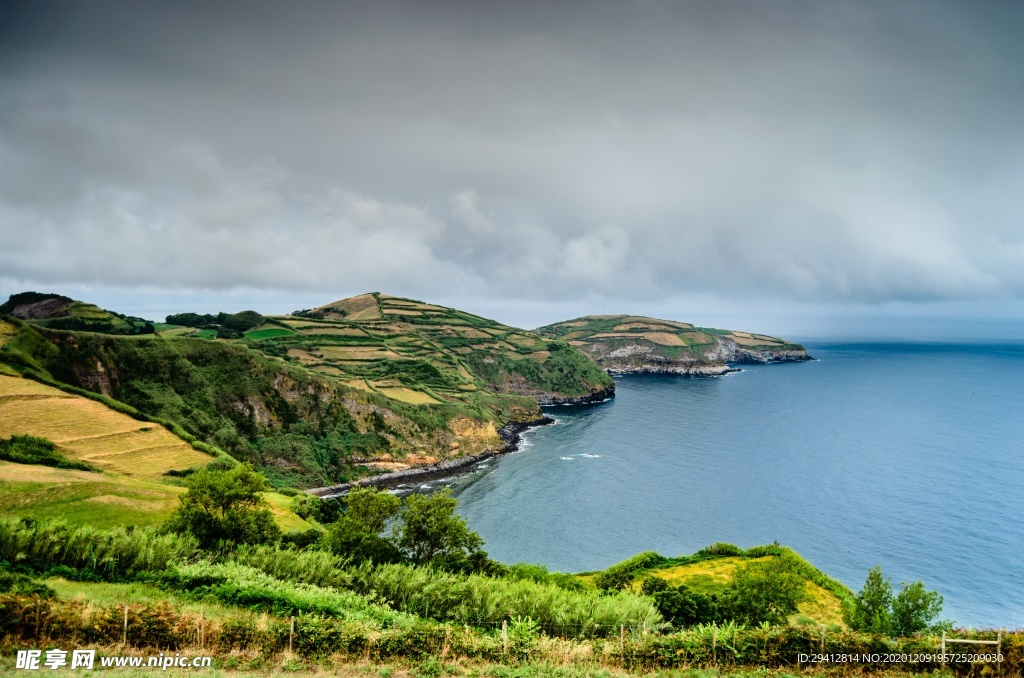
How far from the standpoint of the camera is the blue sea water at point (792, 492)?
59.8m

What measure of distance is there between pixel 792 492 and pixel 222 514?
269 ft

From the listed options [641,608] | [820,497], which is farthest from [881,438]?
[641,608]

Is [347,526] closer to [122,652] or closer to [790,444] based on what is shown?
[122,652]

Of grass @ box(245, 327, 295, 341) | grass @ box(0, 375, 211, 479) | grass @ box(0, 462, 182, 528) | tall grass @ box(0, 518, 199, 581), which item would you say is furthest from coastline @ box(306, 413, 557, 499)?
grass @ box(245, 327, 295, 341)

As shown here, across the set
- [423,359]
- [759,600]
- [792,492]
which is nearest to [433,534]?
[759,600]

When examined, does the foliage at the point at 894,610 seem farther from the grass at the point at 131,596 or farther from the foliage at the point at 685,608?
the grass at the point at 131,596

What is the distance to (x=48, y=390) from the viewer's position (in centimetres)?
6353

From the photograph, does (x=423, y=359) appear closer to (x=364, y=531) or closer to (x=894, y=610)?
(x=364, y=531)

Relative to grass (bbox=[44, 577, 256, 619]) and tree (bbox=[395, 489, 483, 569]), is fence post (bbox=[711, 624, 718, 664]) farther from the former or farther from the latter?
tree (bbox=[395, 489, 483, 569])

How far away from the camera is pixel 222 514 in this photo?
34.2 m

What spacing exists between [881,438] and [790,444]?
22.0 meters

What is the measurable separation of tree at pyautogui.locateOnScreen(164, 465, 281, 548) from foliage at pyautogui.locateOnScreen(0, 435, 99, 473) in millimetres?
22376

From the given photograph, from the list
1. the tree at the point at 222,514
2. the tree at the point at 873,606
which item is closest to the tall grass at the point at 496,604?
the tree at the point at 222,514

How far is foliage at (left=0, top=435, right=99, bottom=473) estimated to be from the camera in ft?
154
